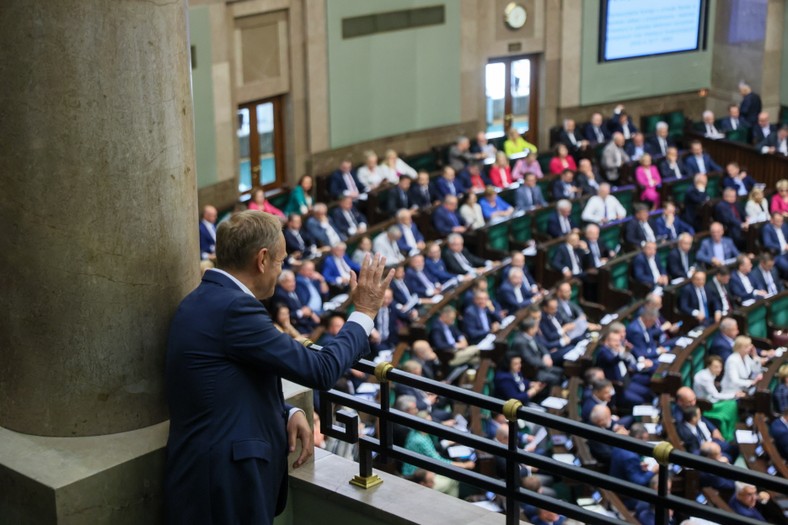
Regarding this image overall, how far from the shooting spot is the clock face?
18.1m

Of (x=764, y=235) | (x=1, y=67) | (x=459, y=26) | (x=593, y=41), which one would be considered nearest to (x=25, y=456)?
(x=1, y=67)

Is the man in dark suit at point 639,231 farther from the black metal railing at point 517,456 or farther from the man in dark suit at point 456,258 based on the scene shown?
the black metal railing at point 517,456

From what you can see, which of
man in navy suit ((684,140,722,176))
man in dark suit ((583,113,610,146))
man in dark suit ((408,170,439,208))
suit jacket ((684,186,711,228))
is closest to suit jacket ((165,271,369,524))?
man in dark suit ((408,170,439,208))

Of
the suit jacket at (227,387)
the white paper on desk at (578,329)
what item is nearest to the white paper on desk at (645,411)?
the white paper on desk at (578,329)

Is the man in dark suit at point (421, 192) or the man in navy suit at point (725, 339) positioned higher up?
the man in dark suit at point (421, 192)

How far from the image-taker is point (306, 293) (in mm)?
11320

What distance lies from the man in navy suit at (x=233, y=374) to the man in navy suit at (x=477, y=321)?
26.8ft

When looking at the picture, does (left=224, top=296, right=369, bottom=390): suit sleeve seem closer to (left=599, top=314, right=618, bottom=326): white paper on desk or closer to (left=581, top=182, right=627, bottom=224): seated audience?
(left=599, top=314, right=618, bottom=326): white paper on desk

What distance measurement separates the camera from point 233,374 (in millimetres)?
3006

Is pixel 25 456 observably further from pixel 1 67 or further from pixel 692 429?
pixel 692 429

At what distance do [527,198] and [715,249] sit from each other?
2.42 metres

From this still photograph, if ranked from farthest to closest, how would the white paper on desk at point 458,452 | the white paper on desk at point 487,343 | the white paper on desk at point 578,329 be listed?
the white paper on desk at point 578,329, the white paper on desk at point 487,343, the white paper on desk at point 458,452

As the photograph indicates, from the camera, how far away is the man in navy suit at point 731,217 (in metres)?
14.7

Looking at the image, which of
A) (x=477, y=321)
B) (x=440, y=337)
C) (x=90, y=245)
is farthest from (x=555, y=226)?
(x=90, y=245)
